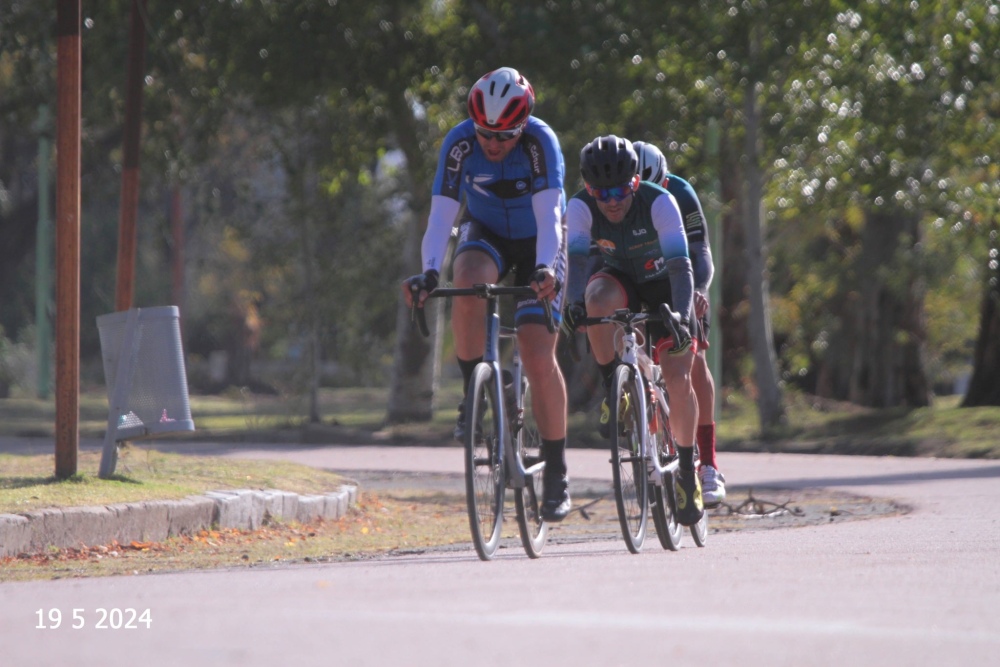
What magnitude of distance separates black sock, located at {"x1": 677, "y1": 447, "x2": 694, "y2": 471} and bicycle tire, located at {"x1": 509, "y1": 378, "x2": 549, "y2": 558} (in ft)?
2.59

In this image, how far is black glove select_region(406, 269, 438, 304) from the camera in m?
6.89

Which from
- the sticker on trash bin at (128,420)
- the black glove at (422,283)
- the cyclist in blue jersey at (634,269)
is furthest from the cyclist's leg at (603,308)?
the sticker on trash bin at (128,420)

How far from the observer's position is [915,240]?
2728cm

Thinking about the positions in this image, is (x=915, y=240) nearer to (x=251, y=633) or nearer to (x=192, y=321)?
(x=251, y=633)

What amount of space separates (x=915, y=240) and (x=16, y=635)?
2413 cm

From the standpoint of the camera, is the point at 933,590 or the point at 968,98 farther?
the point at 968,98

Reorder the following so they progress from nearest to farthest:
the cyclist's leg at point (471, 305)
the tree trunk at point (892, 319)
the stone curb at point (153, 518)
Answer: the cyclist's leg at point (471, 305), the stone curb at point (153, 518), the tree trunk at point (892, 319)

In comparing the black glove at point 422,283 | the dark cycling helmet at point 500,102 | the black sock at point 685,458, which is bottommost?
the black sock at point 685,458

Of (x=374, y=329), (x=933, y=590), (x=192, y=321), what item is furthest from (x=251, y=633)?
(x=192, y=321)

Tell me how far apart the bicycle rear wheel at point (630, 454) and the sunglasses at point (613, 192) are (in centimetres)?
85

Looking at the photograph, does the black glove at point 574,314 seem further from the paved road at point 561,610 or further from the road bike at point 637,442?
the paved road at point 561,610

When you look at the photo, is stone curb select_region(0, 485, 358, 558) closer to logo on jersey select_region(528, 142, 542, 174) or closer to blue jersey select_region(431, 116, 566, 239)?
blue jersey select_region(431, 116, 566, 239)

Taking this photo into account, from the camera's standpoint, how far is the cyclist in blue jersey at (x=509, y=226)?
23.4 ft

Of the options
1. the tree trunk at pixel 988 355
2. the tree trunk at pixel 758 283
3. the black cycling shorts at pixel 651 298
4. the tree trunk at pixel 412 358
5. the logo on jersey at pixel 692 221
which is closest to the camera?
the black cycling shorts at pixel 651 298
